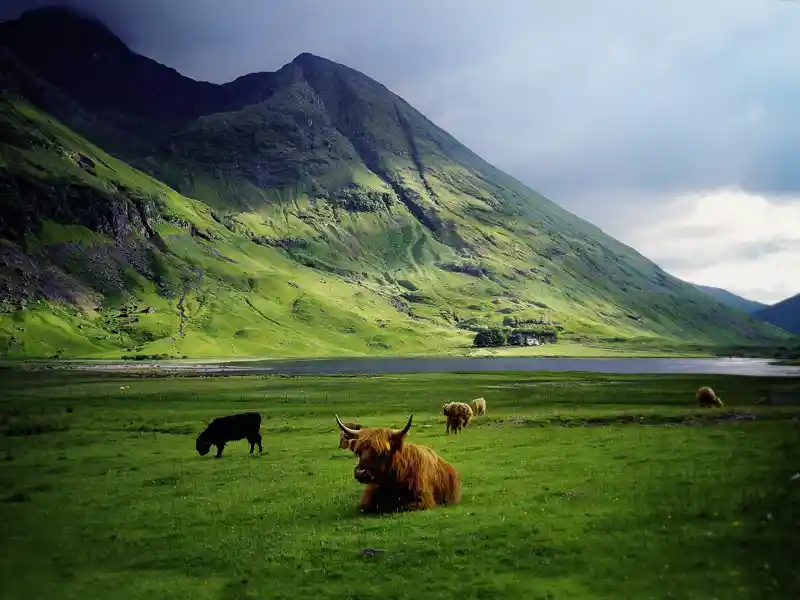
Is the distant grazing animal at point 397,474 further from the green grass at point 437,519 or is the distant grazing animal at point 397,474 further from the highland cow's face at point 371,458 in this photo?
Result: the green grass at point 437,519

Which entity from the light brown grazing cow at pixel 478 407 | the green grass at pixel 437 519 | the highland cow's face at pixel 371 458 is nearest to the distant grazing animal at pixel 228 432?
the green grass at pixel 437 519

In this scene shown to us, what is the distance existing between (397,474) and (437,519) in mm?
1990

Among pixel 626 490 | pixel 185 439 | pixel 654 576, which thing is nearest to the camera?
pixel 654 576

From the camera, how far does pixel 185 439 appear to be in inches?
1742

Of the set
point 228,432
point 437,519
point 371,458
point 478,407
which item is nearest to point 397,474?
point 371,458

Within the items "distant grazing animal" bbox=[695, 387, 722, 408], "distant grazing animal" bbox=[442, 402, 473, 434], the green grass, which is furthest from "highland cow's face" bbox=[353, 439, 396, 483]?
"distant grazing animal" bbox=[695, 387, 722, 408]

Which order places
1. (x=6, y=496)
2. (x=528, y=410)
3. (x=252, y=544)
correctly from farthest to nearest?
(x=528, y=410), (x=6, y=496), (x=252, y=544)

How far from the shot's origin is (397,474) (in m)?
20.7

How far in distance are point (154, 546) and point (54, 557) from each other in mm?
2693

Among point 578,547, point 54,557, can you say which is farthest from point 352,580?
point 54,557

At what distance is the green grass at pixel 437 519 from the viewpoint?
47.1ft

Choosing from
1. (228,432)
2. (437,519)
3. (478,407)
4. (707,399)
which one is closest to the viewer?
(437,519)

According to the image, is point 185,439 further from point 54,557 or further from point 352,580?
point 352,580

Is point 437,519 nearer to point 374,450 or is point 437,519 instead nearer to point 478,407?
point 374,450
